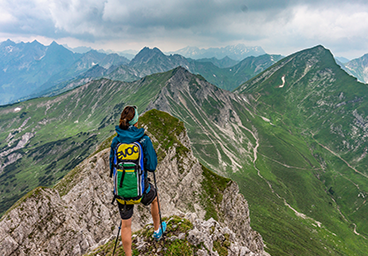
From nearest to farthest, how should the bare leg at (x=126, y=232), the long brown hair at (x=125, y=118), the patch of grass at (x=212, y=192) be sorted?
the long brown hair at (x=125, y=118)
the bare leg at (x=126, y=232)
the patch of grass at (x=212, y=192)

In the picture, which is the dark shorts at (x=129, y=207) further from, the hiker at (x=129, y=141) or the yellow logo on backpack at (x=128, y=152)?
the yellow logo on backpack at (x=128, y=152)

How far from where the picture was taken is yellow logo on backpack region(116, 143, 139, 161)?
657 centimetres

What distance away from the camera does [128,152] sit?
260 inches

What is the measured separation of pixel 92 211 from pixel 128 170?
4387 cm

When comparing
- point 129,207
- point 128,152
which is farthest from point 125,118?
point 129,207

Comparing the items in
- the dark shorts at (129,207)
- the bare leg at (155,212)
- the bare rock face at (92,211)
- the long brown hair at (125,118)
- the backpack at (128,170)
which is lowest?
the bare rock face at (92,211)

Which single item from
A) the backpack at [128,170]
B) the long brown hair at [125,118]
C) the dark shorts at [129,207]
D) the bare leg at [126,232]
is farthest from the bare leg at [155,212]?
the long brown hair at [125,118]

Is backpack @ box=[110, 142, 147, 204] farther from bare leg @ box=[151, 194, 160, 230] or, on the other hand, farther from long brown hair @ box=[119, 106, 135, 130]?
bare leg @ box=[151, 194, 160, 230]

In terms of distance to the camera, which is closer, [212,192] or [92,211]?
[92,211]

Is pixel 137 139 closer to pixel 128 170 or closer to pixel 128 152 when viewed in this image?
pixel 128 152

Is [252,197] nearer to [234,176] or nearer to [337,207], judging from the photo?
[234,176]

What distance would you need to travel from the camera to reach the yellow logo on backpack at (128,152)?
657cm

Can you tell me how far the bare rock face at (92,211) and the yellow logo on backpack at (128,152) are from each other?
10.6 meters

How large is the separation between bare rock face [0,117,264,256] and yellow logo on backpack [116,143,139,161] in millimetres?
10648
